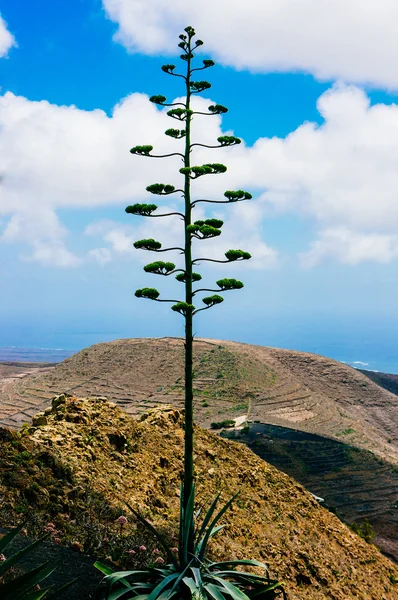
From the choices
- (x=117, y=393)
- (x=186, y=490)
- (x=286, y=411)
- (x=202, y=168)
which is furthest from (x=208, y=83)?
(x=117, y=393)

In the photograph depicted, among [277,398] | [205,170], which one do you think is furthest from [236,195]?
[277,398]

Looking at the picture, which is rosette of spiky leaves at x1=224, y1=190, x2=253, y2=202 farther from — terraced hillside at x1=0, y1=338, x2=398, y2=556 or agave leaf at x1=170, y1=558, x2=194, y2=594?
terraced hillside at x1=0, y1=338, x2=398, y2=556

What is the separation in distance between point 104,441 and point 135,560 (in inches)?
210

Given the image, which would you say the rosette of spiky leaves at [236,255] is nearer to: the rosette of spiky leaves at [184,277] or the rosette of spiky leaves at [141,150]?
the rosette of spiky leaves at [184,277]

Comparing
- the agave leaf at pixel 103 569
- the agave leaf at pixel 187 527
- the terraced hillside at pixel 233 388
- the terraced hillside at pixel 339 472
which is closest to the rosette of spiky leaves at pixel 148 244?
the agave leaf at pixel 187 527

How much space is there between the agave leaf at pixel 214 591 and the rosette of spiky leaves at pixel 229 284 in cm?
451

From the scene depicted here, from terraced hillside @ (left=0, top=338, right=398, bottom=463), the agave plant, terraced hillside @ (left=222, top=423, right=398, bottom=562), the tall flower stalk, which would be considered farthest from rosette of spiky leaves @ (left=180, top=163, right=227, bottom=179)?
terraced hillside @ (left=0, top=338, right=398, bottom=463)

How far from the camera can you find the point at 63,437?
1402cm

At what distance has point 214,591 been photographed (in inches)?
292

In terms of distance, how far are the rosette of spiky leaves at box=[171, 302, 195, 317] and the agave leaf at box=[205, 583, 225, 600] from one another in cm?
401

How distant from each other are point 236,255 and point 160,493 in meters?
7.08

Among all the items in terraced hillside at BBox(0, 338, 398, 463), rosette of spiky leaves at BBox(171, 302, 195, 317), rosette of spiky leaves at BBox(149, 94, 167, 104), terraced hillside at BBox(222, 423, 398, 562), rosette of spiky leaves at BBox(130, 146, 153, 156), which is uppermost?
rosette of spiky leaves at BBox(149, 94, 167, 104)

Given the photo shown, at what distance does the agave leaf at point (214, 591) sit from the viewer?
7.29 meters

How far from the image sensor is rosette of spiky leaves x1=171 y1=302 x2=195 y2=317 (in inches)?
362
